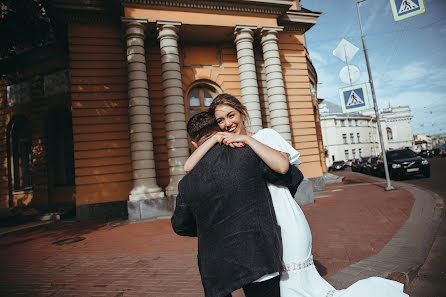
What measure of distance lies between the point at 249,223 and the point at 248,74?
10574 mm

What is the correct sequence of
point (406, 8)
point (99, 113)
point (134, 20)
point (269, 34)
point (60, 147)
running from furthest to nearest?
point (60, 147), point (269, 34), point (99, 113), point (134, 20), point (406, 8)

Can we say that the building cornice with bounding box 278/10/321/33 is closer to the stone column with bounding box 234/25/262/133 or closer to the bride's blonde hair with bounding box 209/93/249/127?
the stone column with bounding box 234/25/262/133

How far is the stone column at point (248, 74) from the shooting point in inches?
440

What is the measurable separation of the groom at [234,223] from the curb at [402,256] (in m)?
1.16

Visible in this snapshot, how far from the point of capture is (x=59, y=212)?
12.3 metres

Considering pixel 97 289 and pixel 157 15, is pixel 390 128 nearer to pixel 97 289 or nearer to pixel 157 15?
pixel 157 15

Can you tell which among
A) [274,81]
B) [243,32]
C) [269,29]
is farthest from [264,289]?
[269,29]

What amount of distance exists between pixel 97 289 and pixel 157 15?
9886mm

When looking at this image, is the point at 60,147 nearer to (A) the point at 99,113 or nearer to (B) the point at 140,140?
(A) the point at 99,113

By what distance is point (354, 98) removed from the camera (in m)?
10.5

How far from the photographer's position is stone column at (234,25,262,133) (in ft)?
36.7

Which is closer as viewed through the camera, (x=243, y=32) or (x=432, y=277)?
(x=432, y=277)

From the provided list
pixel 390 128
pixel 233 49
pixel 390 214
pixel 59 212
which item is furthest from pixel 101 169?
pixel 390 128

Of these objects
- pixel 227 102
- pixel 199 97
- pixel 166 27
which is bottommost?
pixel 227 102
